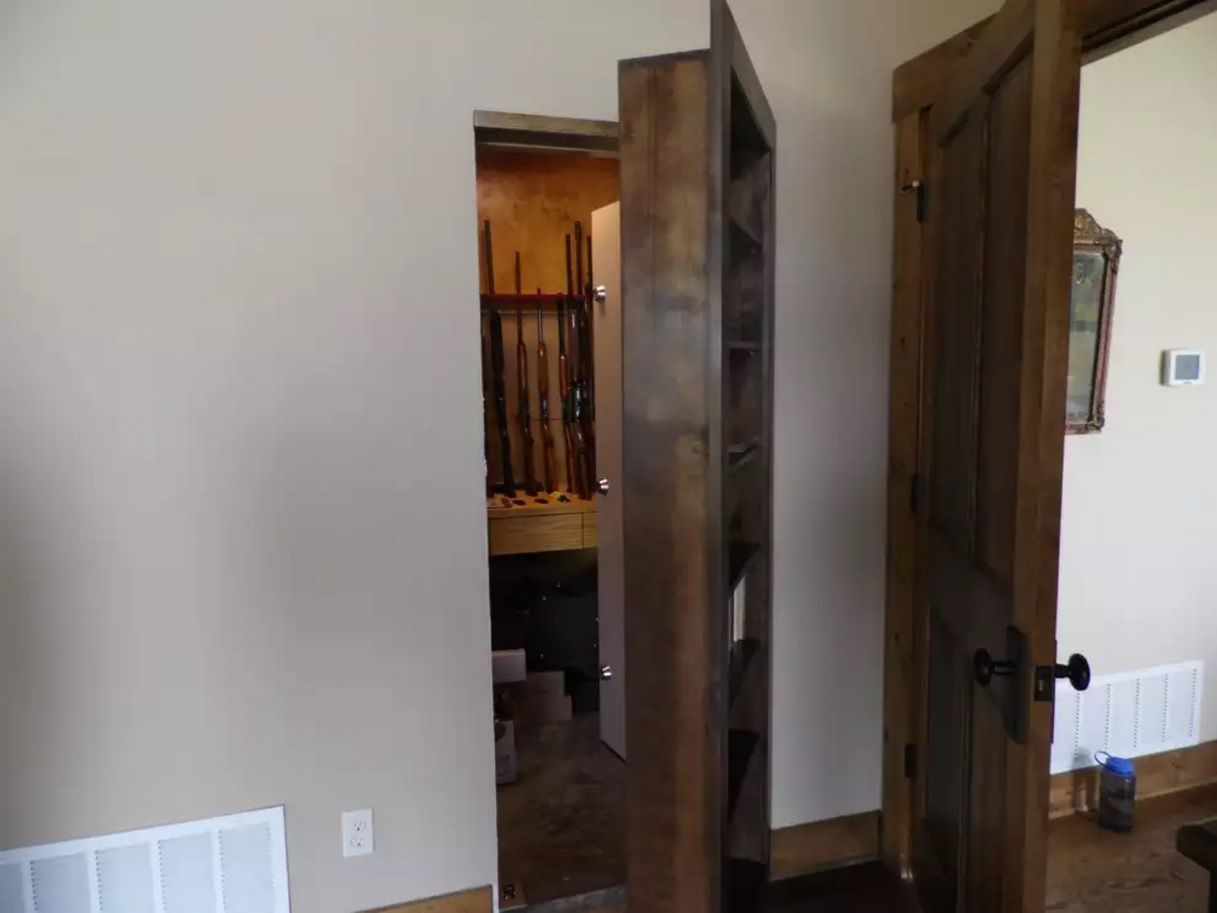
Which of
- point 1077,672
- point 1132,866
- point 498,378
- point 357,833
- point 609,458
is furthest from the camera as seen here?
point 498,378

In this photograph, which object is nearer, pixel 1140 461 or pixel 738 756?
pixel 738 756

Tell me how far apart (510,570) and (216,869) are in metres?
1.83

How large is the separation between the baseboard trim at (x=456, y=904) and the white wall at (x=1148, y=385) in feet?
5.83

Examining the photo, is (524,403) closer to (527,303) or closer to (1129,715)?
(527,303)

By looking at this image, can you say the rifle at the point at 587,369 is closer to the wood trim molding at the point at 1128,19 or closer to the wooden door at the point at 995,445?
the wooden door at the point at 995,445

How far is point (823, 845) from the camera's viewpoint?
7.67 feet

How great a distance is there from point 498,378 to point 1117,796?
2551 mm

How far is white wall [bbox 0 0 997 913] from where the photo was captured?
1.66 meters

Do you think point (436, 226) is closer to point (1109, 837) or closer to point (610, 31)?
point (610, 31)

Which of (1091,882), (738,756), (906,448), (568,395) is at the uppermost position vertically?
(568,395)

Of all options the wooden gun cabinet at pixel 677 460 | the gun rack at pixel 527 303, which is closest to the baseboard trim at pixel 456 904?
the wooden gun cabinet at pixel 677 460

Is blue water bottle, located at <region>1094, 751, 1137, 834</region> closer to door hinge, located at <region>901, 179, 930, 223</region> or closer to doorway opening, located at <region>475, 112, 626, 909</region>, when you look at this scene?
doorway opening, located at <region>475, 112, 626, 909</region>

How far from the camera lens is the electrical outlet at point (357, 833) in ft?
6.28

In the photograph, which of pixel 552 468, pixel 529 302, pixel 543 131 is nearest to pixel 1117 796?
pixel 552 468
